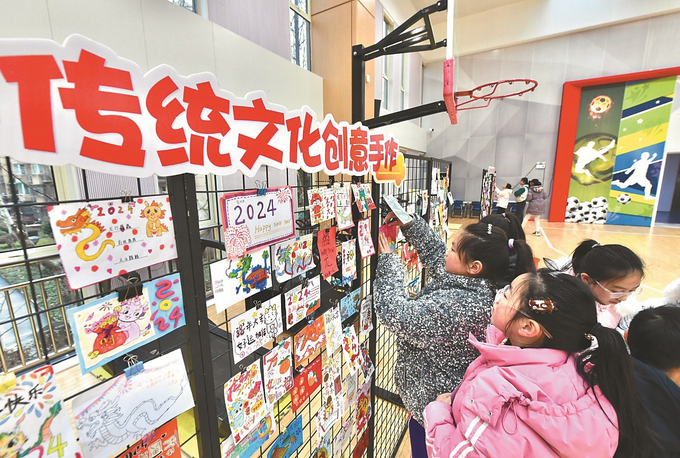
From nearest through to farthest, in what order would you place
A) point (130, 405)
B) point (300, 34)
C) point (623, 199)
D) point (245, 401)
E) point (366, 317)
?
point (130, 405), point (245, 401), point (366, 317), point (300, 34), point (623, 199)

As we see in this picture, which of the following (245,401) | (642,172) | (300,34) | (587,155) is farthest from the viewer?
(587,155)

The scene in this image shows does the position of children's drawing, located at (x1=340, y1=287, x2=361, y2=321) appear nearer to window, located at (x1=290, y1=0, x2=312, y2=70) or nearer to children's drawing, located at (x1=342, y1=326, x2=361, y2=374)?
children's drawing, located at (x1=342, y1=326, x2=361, y2=374)

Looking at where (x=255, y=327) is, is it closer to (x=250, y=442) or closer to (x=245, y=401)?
(x=245, y=401)

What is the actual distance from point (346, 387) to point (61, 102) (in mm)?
1412

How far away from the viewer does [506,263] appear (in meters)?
1.06

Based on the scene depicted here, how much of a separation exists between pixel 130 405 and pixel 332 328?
28.8 inches

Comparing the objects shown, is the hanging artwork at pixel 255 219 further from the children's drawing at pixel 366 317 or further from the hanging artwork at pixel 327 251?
the children's drawing at pixel 366 317

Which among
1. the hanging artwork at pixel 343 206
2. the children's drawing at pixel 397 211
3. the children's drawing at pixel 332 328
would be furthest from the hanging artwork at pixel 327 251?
the children's drawing at pixel 397 211

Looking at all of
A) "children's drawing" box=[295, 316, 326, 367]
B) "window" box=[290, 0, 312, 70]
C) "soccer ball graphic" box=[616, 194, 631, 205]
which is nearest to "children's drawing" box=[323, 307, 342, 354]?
"children's drawing" box=[295, 316, 326, 367]

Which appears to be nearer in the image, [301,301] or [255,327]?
[255,327]

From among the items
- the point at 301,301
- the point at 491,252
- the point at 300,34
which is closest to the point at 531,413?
A: the point at 491,252

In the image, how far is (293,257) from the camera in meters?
0.96

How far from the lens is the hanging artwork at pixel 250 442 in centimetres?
83

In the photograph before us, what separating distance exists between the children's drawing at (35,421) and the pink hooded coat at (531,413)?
825 mm
